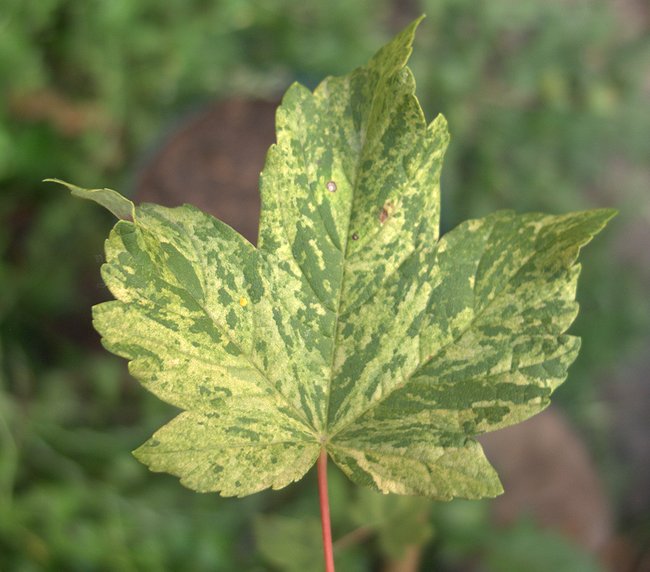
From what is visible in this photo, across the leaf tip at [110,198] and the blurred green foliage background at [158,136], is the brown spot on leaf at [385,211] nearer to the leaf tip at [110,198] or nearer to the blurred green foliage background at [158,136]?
the leaf tip at [110,198]

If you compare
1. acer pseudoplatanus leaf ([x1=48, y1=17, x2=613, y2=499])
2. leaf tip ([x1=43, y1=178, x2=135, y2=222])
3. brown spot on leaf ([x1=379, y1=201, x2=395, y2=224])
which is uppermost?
leaf tip ([x1=43, y1=178, x2=135, y2=222])

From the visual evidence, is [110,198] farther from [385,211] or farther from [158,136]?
[158,136]

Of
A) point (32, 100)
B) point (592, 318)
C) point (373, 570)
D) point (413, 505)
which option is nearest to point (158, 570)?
point (373, 570)

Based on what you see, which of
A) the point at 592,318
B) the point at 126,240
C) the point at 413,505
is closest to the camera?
the point at 126,240

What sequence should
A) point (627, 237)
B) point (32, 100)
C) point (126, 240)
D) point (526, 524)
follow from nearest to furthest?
point (126, 240), point (526, 524), point (32, 100), point (627, 237)

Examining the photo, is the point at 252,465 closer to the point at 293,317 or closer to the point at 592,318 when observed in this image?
the point at 293,317

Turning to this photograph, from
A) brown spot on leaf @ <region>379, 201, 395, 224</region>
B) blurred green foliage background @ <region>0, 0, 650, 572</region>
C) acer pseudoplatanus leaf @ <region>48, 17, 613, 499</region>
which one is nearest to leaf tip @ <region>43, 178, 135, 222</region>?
acer pseudoplatanus leaf @ <region>48, 17, 613, 499</region>

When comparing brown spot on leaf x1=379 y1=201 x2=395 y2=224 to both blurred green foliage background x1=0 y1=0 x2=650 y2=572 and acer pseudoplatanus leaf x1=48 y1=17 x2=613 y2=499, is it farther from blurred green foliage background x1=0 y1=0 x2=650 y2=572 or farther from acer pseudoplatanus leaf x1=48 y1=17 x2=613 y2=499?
blurred green foliage background x1=0 y1=0 x2=650 y2=572
